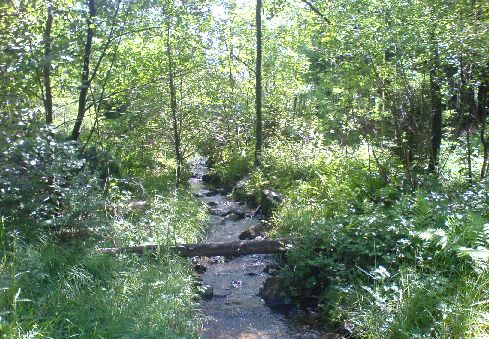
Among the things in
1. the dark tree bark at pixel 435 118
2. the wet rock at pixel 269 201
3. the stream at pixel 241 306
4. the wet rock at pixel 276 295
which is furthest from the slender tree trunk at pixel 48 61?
the dark tree bark at pixel 435 118

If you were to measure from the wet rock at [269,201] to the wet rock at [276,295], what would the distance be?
427 cm

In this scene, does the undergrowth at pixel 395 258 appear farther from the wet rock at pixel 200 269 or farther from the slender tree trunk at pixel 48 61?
the slender tree trunk at pixel 48 61

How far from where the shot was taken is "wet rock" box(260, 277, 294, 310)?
7.11 metres

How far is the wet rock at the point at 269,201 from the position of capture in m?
12.1

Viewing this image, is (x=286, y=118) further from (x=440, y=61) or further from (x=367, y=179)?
(x=440, y=61)

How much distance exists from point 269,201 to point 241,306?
5.43 m

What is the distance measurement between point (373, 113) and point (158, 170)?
8370mm

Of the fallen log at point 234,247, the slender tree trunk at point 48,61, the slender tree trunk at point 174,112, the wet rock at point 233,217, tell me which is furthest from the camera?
the slender tree trunk at point 174,112

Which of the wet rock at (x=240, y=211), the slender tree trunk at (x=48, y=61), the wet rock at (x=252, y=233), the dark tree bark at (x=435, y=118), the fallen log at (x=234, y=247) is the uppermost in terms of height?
the slender tree trunk at (x=48, y=61)

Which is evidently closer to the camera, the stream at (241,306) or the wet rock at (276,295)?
the stream at (241,306)

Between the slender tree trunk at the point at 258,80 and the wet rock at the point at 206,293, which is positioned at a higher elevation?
the slender tree trunk at the point at 258,80

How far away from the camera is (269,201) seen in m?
12.5

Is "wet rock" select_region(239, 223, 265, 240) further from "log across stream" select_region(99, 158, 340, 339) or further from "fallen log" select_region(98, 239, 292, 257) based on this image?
"fallen log" select_region(98, 239, 292, 257)

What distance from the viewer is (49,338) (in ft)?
13.0
